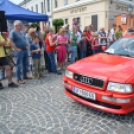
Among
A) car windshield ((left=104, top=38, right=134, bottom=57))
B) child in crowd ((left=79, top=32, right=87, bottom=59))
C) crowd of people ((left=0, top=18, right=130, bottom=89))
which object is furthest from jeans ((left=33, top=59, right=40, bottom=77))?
child in crowd ((left=79, top=32, right=87, bottom=59))

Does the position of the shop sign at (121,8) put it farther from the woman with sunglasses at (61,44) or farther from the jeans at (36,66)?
the jeans at (36,66)

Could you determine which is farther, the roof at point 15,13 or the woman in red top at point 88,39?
the woman in red top at point 88,39

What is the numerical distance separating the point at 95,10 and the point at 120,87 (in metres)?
20.2

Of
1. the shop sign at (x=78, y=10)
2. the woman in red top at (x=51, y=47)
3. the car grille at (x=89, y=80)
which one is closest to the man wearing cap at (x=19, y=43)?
the woman in red top at (x=51, y=47)

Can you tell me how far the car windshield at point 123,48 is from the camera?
4233 millimetres

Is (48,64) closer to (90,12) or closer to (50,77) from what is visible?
(50,77)

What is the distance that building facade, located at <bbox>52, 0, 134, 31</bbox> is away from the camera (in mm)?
20683

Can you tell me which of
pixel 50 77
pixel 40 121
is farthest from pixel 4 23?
pixel 40 121

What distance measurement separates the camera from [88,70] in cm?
355

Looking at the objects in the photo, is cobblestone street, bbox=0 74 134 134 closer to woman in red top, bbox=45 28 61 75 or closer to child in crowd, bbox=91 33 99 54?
woman in red top, bbox=45 28 61 75

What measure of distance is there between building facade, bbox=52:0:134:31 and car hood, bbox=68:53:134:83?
17.8 meters

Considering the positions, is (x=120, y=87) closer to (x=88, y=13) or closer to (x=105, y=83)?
(x=105, y=83)

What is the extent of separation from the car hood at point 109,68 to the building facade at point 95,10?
17804mm

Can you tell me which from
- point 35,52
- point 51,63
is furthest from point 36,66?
point 51,63
